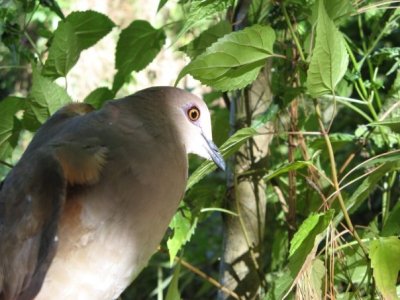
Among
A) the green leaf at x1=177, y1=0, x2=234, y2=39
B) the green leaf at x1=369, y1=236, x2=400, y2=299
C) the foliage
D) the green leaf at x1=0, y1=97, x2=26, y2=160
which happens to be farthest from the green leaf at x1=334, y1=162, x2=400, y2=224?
the green leaf at x1=0, y1=97, x2=26, y2=160

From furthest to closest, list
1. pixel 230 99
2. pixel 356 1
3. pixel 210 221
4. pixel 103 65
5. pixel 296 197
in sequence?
1. pixel 103 65
2. pixel 210 221
3. pixel 230 99
4. pixel 296 197
5. pixel 356 1

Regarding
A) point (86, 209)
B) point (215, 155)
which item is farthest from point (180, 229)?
point (86, 209)

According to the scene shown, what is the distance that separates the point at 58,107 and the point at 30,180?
1.07 ft

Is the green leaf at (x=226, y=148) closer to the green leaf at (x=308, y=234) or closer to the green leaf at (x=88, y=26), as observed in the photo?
the green leaf at (x=308, y=234)

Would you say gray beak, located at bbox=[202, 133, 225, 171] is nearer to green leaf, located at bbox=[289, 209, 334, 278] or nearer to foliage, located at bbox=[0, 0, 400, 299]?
foliage, located at bbox=[0, 0, 400, 299]

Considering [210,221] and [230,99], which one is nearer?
[230,99]

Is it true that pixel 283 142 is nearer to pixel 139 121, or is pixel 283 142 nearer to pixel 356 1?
pixel 356 1

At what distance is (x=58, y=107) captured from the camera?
1.49 m

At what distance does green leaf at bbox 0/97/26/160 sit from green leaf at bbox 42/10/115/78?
8cm

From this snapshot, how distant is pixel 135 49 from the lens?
163 centimetres

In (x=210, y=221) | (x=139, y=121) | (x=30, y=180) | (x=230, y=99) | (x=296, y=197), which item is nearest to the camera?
(x=30, y=180)

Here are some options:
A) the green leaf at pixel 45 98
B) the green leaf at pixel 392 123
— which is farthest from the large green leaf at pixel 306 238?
the green leaf at pixel 45 98

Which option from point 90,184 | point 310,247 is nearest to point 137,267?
point 90,184

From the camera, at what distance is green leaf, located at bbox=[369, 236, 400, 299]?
1189 mm
